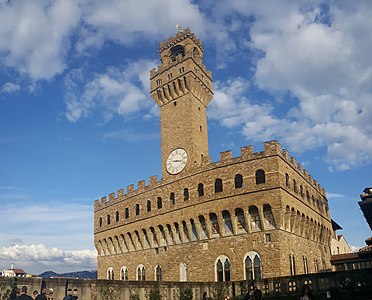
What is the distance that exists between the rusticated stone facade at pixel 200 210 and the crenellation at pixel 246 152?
8cm

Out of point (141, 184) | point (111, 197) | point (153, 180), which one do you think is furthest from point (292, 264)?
point (111, 197)

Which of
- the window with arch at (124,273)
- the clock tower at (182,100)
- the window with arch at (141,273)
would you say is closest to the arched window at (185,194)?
the clock tower at (182,100)

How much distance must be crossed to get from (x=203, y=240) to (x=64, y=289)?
17.3m

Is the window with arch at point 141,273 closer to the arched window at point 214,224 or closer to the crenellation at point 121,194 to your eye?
the crenellation at point 121,194

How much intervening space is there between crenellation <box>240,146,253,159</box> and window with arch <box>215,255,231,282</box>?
8.51 meters

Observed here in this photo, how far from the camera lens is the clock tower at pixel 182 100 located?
131 feet

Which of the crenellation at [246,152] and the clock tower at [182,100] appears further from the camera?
the clock tower at [182,100]

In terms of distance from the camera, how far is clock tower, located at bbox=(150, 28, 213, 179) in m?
40.0

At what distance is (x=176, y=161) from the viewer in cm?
4003

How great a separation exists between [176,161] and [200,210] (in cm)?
693

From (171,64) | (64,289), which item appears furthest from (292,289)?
(171,64)

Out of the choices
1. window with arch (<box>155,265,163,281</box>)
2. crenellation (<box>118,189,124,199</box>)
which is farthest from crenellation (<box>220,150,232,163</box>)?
crenellation (<box>118,189,124,199</box>)

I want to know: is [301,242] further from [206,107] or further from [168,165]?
[206,107]

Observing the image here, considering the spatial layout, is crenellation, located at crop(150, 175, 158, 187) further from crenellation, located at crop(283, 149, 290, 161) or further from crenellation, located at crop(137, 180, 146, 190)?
crenellation, located at crop(283, 149, 290, 161)
